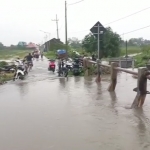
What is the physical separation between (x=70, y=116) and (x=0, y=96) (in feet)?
14.2

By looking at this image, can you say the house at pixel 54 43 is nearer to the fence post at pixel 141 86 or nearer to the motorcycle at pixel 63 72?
the motorcycle at pixel 63 72

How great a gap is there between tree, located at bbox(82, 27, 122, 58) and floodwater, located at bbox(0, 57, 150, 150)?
19944 mm

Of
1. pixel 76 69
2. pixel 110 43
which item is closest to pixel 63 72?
pixel 76 69

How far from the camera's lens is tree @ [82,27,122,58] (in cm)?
2931

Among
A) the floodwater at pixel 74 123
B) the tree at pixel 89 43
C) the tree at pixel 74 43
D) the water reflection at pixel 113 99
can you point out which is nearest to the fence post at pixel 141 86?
the floodwater at pixel 74 123

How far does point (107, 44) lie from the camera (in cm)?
2927

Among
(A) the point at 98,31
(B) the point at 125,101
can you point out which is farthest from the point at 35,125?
(A) the point at 98,31

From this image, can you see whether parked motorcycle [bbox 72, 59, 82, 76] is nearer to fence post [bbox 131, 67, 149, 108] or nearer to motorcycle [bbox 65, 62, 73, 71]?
motorcycle [bbox 65, 62, 73, 71]

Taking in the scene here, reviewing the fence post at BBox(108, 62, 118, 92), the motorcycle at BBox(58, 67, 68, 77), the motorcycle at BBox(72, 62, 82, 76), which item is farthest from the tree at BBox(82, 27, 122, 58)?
the fence post at BBox(108, 62, 118, 92)

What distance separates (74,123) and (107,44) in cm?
2360

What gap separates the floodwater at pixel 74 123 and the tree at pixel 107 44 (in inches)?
785

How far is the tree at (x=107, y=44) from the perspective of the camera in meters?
29.3

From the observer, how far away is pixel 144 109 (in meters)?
7.32

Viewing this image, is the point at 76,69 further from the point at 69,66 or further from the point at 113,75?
the point at 113,75
